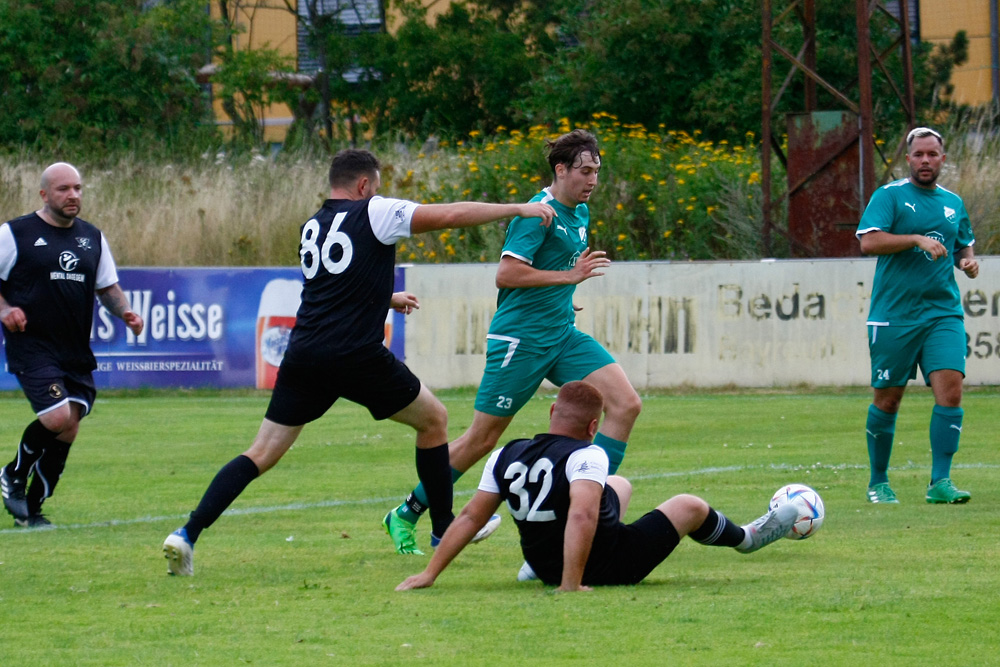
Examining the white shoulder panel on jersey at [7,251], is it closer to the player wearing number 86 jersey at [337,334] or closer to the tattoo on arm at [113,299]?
the tattoo on arm at [113,299]

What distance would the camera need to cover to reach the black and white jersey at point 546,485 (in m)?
6.03

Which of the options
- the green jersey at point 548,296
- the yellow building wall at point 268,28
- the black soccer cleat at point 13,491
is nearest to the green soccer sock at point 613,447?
the green jersey at point 548,296

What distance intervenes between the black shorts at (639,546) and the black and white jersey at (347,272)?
1.49 metres

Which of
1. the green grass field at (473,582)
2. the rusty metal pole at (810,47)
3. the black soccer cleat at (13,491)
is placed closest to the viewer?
the green grass field at (473,582)

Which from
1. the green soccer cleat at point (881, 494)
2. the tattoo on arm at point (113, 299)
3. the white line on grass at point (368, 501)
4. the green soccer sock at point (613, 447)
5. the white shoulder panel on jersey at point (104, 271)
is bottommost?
the white line on grass at point (368, 501)

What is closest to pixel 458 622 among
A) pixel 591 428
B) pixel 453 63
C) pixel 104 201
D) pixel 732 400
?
pixel 591 428

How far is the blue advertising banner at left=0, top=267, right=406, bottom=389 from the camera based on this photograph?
19.4 m

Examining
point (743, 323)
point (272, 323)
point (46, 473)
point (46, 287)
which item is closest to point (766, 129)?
point (743, 323)

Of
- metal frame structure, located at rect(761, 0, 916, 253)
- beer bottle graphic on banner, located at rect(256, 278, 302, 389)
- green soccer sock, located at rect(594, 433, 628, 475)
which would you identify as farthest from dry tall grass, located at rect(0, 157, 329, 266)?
green soccer sock, located at rect(594, 433, 628, 475)

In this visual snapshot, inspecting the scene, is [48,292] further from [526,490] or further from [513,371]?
[526,490]

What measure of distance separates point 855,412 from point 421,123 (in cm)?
2561

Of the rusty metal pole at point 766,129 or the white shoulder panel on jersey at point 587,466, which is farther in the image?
the rusty metal pole at point 766,129

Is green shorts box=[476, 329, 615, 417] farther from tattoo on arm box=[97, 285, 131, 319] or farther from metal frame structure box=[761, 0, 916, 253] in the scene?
metal frame structure box=[761, 0, 916, 253]

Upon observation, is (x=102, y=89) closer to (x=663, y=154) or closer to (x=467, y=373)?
(x=663, y=154)
